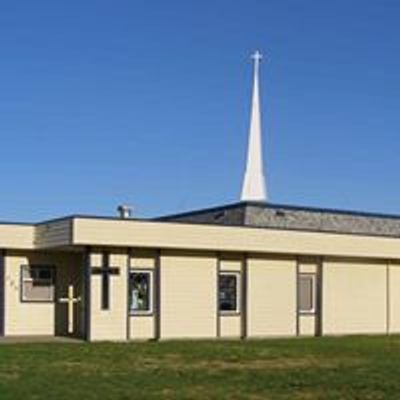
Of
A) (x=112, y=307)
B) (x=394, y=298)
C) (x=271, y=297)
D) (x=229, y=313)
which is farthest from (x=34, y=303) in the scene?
(x=394, y=298)

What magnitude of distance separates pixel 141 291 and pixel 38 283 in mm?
3722

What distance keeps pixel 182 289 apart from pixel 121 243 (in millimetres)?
3156

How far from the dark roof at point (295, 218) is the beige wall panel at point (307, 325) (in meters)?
3.21

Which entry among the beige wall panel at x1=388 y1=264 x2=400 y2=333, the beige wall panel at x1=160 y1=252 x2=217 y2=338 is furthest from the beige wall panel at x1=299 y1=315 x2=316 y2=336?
the beige wall panel at x1=388 y1=264 x2=400 y2=333

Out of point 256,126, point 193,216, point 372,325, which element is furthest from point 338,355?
point 256,126

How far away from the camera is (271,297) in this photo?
1353 inches

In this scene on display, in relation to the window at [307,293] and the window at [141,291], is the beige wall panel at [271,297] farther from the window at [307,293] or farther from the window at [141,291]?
the window at [141,291]

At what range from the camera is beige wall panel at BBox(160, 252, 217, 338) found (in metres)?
31.9

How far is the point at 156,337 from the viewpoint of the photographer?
3150 centimetres

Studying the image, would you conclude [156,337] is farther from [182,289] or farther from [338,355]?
[338,355]

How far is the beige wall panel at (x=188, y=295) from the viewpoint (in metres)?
31.9

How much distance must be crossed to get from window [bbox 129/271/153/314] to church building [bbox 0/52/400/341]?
3 centimetres

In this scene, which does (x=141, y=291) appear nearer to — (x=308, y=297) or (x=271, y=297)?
(x=271, y=297)

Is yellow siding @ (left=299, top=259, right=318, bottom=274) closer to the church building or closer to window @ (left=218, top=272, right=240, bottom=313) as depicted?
the church building
